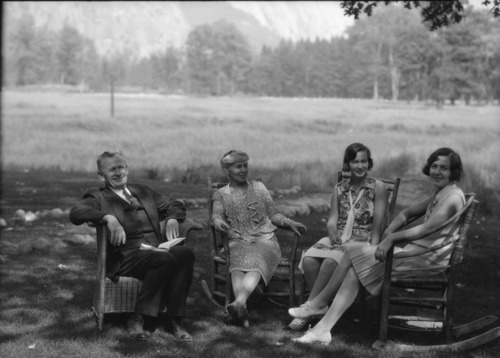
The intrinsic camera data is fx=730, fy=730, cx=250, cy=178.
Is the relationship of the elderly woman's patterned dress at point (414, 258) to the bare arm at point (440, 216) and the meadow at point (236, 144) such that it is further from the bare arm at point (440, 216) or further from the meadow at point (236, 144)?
the meadow at point (236, 144)

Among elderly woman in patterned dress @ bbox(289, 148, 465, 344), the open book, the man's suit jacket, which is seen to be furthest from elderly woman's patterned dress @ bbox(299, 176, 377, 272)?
the man's suit jacket

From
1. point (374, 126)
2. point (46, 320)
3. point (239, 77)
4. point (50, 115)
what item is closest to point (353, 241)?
point (46, 320)

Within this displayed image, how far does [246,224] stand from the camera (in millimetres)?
6262

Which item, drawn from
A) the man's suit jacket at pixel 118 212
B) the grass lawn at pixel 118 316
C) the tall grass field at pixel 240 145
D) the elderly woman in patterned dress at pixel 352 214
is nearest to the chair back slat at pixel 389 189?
the elderly woman in patterned dress at pixel 352 214

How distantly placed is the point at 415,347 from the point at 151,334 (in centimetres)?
196

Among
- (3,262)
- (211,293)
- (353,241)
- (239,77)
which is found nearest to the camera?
(353,241)

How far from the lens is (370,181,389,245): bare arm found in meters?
5.88

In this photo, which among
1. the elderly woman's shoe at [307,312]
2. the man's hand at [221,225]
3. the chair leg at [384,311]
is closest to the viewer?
the chair leg at [384,311]

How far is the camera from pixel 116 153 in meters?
5.65

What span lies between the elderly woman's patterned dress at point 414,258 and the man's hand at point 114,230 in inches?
66.0

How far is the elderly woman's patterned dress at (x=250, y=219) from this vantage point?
19.9 ft

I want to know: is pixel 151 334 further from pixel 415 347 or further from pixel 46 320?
pixel 415 347

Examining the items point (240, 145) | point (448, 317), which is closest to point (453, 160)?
point (448, 317)

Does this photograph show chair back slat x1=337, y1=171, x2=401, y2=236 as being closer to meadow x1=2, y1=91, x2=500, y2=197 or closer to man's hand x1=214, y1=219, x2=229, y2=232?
man's hand x1=214, y1=219, x2=229, y2=232
